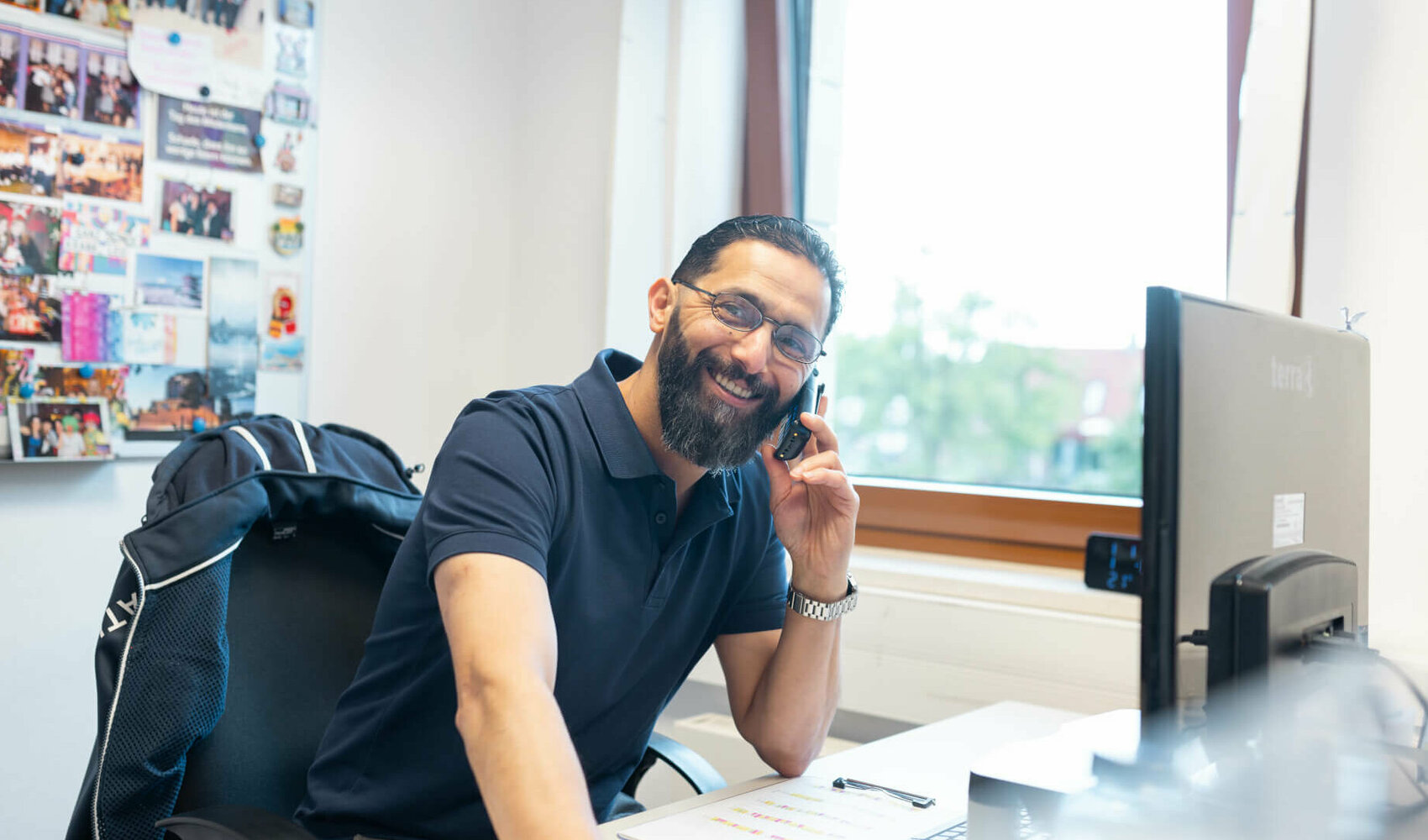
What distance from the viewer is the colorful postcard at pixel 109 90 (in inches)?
74.8

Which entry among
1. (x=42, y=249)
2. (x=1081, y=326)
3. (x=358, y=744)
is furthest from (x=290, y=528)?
(x=1081, y=326)

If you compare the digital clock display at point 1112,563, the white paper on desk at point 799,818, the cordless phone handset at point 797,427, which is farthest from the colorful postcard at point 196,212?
the digital clock display at point 1112,563

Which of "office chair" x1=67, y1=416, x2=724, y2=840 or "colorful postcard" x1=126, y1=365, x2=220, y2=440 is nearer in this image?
"office chair" x1=67, y1=416, x2=724, y2=840

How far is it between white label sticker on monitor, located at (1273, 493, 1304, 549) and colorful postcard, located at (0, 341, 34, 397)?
1.90 m

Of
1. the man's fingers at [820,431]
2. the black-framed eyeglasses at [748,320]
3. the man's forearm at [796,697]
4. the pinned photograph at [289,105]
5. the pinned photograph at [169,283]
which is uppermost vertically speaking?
the pinned photograph at [289,105]

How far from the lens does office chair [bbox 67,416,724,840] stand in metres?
1.18

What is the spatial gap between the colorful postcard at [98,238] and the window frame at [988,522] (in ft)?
4.98

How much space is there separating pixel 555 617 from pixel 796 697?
0.34m

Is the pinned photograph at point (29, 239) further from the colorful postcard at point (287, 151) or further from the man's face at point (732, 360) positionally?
the man's face at point (732, 360)

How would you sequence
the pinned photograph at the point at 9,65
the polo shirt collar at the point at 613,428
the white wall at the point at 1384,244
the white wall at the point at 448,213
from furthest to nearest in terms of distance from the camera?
the white wall at the point at 448,213 < the pinned photograph at the point at 9,65 < the white wall at the point at 1384,244 < the polo shirt collar at the point at 613,428

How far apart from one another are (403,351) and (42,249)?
0.77 metres

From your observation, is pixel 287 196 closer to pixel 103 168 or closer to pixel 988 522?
pixel 103 168

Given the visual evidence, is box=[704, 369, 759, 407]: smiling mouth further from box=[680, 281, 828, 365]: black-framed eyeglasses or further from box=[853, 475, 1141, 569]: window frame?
box=[853, 475, 1141, 569]: window frame

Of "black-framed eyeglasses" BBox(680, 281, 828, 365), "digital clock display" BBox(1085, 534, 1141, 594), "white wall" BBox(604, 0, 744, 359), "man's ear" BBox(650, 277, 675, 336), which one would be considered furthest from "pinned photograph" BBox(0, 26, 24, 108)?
"digital clock display" BBox(1085, 534, 1141, 594)
